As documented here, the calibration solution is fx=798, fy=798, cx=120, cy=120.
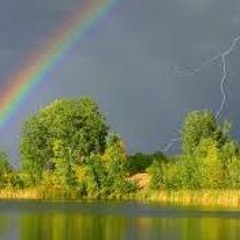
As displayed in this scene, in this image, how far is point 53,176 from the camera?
12575cm

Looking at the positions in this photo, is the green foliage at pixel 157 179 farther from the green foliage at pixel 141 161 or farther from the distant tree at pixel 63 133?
the green foliage at pixel 141 161

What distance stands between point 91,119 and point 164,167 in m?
24.4

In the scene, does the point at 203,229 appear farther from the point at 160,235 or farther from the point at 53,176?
the point at 53,176

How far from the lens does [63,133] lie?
A: 5192 inches

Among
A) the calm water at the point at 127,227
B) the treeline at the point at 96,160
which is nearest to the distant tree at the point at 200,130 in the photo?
the treeline at the point at 96,160

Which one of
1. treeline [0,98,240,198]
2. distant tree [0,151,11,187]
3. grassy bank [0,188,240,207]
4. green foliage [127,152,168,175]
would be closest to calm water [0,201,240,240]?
grassy bank [0,188,240,207]

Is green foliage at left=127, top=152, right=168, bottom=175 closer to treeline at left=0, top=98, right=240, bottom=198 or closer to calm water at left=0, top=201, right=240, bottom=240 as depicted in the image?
treeline at left=0, top=98, right=240, bottom=198

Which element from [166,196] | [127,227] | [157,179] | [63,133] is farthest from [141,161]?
[127,227]

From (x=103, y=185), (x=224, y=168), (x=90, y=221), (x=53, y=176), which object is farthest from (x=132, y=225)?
(x=53, y=176)

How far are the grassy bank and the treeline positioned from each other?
460 mm

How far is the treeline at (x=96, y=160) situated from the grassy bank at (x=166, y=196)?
18.1 inches

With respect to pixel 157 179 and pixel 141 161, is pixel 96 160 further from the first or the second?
pixel 141 161

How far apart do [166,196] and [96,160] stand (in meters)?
24.0

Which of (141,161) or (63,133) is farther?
(141,161)
